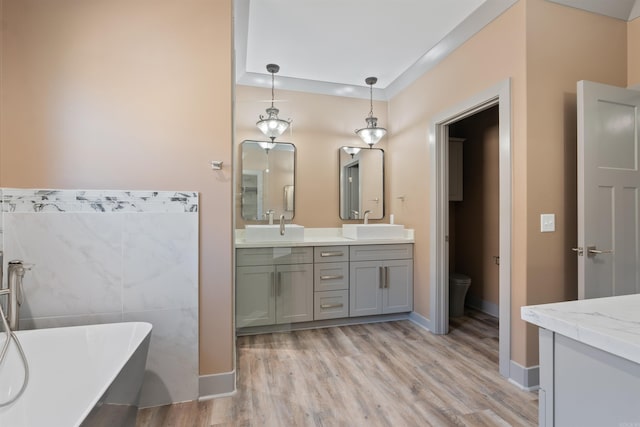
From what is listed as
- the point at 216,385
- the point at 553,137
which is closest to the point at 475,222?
the point at 553,137

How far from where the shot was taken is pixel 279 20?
8.02 feet

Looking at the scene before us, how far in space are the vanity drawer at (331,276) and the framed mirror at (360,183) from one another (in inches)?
29.7

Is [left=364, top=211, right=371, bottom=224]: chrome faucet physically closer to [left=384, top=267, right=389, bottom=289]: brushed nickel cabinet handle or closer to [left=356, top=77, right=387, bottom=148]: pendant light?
[left=384, top=267, right=389, bottom=289]: brushed nickel cabinet handle

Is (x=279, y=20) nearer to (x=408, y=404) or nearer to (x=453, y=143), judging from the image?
(x=453, y=143)

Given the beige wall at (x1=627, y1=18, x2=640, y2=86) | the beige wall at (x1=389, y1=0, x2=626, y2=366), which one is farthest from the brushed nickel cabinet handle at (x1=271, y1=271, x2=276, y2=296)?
the beige wall at (x1=627, y1=18, x2=640, y2=86)

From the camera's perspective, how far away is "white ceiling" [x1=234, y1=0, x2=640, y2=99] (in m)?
2.28

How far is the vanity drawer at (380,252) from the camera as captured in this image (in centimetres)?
316

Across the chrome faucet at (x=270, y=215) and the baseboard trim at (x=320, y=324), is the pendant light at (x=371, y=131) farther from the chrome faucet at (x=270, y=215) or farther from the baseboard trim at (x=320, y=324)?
the baseboard trim at (x=320, y=324)

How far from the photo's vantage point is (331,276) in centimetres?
310

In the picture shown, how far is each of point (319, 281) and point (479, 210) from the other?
220 cm

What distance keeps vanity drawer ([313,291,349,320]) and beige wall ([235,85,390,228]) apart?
87cm

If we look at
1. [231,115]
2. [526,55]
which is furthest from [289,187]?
[526,55]

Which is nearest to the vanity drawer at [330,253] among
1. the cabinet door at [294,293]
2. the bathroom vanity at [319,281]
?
the bathroom vanity at [319,281]

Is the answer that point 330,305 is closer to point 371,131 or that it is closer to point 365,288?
point 365,288
